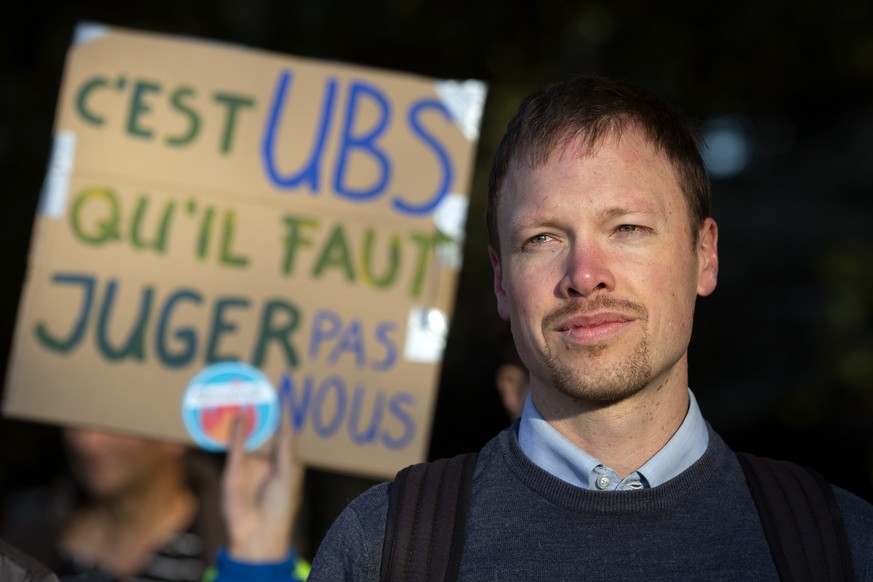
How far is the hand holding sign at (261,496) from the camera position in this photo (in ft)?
9.26

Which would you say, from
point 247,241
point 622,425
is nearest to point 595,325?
point 622,425

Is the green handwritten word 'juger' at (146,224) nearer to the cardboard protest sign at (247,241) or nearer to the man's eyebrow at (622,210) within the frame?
the cardboard protest sign at (247,241)

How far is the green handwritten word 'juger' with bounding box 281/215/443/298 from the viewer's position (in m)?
3.26

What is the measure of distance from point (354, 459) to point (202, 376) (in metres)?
0.41

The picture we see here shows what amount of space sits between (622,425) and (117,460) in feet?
8.72

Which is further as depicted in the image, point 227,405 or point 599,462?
point 227,405

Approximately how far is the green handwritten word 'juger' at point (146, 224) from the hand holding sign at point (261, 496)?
45 centimetres

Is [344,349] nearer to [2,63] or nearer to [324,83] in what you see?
[324,83]

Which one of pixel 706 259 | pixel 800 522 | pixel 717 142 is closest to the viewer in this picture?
pixel 800 522

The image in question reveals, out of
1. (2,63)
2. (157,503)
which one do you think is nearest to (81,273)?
(157,503)

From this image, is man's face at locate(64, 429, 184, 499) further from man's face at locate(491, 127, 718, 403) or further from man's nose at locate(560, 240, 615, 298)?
man's nose at locate(560, 240, 615, 298)

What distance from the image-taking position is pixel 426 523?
1.74m

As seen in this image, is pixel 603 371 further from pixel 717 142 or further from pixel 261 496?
pixel 717 142

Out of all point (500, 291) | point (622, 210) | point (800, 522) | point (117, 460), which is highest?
point (622, 210)
